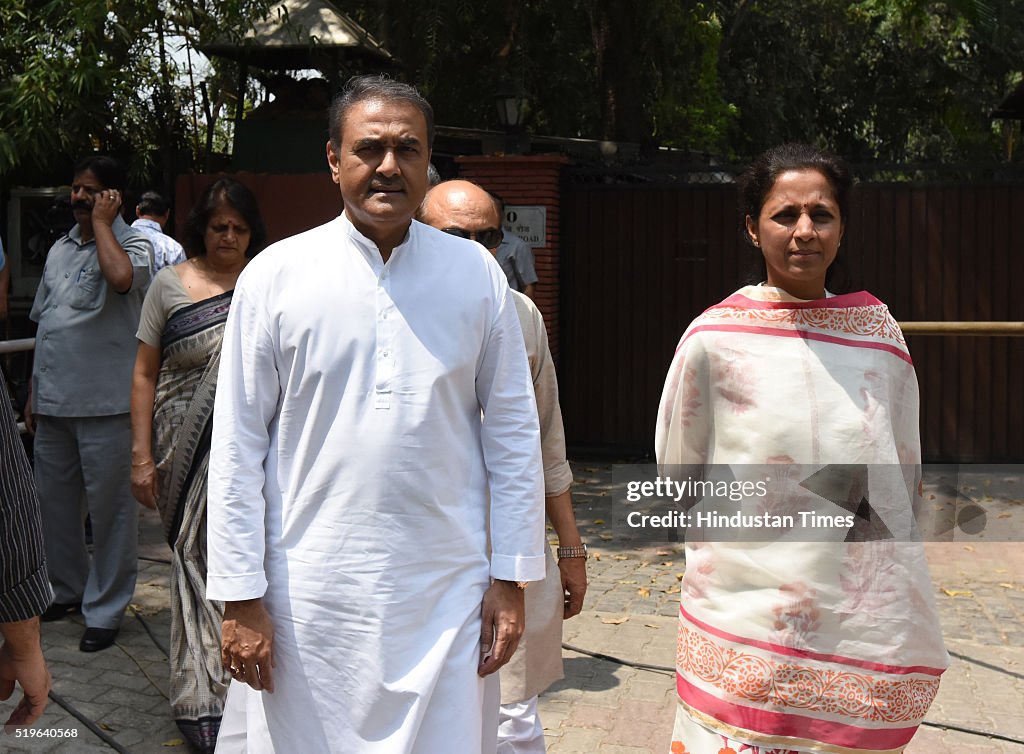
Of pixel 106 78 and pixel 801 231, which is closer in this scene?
pixel 801 231

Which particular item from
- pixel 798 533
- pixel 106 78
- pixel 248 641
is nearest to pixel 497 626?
pixel 248 641

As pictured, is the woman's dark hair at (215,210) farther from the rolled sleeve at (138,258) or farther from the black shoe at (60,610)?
the black shoe at (60,610)

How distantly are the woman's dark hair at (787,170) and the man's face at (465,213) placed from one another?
0.70 meters

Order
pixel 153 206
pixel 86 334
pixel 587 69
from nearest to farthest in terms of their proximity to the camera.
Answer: pixel 86 334
pixel 153 206
pixel 587 69

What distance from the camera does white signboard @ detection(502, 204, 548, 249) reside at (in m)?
10.6

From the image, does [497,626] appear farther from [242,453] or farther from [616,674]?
[616,674]

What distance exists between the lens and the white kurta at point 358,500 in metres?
2.55

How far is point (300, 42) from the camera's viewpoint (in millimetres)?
11219

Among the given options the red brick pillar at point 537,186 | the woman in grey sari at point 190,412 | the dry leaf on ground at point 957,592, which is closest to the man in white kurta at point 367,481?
the woman in grey sari at point 190,412

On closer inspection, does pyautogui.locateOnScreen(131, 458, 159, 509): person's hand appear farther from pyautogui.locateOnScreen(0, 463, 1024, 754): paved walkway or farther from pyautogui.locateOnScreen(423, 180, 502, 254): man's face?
pyautogui.locateOnScreen(423, 180, 502, 254): man's face

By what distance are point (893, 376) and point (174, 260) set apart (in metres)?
5.33

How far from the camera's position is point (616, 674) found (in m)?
5.23

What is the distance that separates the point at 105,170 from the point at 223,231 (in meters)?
1.35

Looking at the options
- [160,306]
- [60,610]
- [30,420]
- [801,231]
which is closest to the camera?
[801,231]
